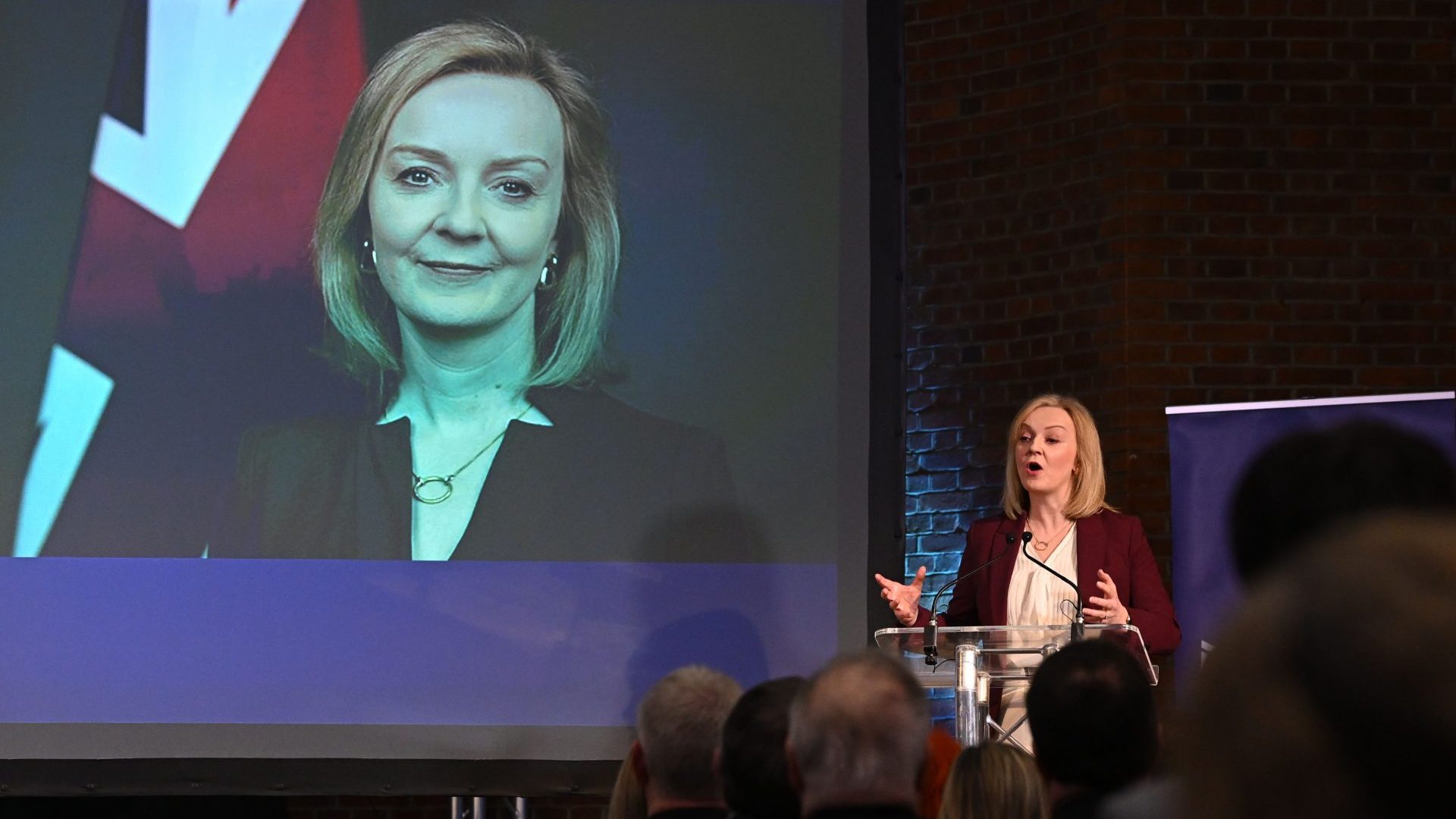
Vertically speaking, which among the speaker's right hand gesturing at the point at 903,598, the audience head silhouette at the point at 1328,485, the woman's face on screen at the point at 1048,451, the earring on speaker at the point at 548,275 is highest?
the earring on speaker at the point at 548,275

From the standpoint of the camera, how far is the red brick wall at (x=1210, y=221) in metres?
5.09

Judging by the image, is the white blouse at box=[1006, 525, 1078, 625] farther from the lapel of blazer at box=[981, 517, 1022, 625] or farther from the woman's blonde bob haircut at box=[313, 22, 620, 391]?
the woman's blonde bob haircut at box=[313, 22, 620, 391]

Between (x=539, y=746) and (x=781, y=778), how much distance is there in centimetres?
242

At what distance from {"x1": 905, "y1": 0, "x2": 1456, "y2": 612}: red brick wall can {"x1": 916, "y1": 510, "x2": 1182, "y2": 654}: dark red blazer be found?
1153 millimetres

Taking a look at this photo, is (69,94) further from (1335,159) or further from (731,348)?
(1335,159)

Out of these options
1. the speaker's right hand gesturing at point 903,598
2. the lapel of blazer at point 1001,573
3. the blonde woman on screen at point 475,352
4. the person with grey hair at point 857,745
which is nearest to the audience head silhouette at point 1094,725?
the person with grey hair at point 857,745

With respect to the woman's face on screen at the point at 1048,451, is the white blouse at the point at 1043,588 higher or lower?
lower

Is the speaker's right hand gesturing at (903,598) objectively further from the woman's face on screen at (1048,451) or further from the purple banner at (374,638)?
the purple banner at (374,638)

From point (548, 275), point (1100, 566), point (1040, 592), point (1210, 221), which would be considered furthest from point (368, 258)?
point (1210, 221)

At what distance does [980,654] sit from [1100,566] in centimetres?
72

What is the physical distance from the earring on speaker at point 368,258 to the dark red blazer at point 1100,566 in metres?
1.78

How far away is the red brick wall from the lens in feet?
16.7

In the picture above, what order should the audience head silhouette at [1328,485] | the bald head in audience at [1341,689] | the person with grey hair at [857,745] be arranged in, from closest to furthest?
the bald head in audience at [1341,689], the audience head silhouette at [1328,485], the person with grey hair at [857,745]

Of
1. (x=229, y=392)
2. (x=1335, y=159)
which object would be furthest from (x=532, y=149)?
(x=1335, y=159)
